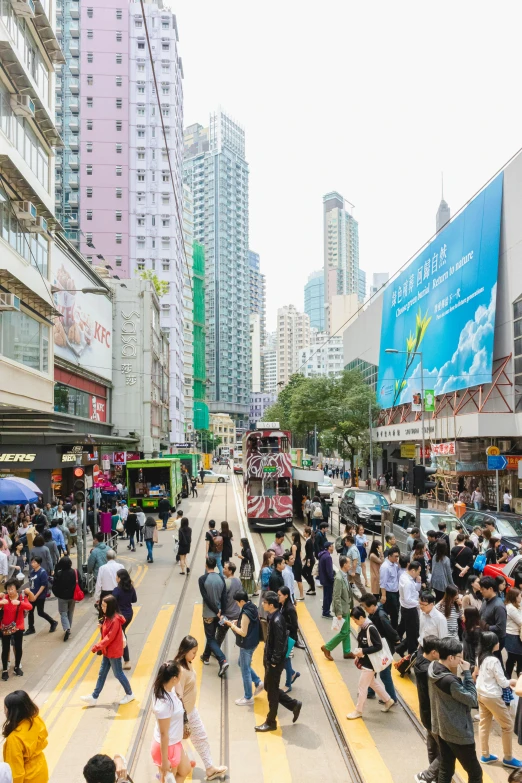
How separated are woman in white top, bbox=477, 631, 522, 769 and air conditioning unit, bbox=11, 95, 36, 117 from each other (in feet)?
67.5

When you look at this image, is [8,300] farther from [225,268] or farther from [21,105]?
[225,268]

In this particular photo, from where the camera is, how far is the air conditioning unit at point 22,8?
20031mm

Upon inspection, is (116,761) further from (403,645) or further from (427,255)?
(427,255)

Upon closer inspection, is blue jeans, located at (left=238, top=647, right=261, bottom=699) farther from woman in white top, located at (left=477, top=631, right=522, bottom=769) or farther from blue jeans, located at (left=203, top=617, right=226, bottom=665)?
woman in white top, located at (left=477, top=631, right=522, bottom=769)

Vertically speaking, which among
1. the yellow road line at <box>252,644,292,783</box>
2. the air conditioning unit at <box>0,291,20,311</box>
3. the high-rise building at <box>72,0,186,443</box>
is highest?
the high-rise building at <box>72,0,186,443</box>

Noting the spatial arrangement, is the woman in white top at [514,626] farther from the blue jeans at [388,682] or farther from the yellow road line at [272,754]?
the yellow road line at [272,754]

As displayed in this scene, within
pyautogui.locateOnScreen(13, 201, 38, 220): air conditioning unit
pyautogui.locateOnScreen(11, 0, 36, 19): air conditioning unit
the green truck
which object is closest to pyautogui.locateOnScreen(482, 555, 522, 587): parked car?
pyautogui.locateOnScreen(13, 201, 38, 220): air conditioning unit

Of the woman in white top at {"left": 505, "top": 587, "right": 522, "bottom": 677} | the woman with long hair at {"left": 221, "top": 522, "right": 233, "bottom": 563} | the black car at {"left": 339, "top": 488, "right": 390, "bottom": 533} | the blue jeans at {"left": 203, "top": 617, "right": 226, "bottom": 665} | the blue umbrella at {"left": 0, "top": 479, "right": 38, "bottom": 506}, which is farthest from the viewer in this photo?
the black car at {"left": 339, "top": 488, "right": 390, "bottom": 533}

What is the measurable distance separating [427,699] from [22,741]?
4209mm

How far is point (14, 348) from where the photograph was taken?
20844 millimetres

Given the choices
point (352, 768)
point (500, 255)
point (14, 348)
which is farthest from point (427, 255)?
point (352, 768)

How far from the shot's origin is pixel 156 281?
70.3 m

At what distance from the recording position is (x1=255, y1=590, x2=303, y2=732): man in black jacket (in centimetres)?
730

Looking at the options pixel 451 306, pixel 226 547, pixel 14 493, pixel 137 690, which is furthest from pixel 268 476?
pixel 451 306
